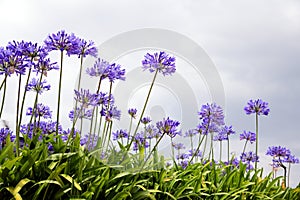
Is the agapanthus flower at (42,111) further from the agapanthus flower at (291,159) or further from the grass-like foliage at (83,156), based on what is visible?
the agapanthus flower at (291,159)

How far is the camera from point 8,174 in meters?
2.69

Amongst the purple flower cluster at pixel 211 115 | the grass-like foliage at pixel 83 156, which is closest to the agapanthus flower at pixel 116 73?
the grass-like foliage at pixel 83 156

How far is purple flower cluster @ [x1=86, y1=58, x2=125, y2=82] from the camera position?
3238 millimetres

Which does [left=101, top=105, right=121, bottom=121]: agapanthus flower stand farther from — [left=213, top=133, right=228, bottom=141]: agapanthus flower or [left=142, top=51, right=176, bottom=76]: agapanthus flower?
[left=213, top=133, right=228, bottom=141]: agapanthus flower

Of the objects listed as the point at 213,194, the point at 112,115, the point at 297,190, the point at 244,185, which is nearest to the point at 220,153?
the point at 297,190

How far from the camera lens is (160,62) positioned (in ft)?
11.0

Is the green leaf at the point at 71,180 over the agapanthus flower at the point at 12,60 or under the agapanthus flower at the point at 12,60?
under

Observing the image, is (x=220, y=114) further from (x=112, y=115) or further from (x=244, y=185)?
(x=112, y=115)

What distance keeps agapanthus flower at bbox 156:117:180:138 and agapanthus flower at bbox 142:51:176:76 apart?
47 cm

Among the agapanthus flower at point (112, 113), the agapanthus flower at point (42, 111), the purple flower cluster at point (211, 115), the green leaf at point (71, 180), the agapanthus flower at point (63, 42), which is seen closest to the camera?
the green leaf at point (71, 180)

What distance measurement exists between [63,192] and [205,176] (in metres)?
1.72

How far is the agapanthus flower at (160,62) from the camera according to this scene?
3.35m

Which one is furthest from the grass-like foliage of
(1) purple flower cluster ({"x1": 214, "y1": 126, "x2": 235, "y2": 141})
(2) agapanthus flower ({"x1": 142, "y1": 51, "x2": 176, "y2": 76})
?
(1) purple flower cluster ({"x1": 214, "y1": 126, "x2": 235, "y2": 141})

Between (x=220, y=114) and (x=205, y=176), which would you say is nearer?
(x=205, y=176)
